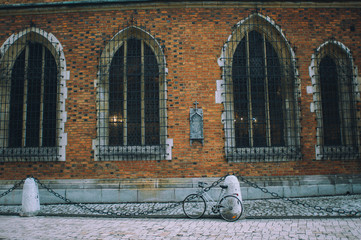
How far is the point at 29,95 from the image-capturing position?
9.11m

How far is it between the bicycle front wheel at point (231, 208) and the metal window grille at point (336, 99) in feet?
13.7

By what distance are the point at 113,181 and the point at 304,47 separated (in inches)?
290

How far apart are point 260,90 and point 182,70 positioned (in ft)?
8.53

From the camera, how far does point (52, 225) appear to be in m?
6.08

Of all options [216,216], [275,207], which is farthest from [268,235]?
[275,207]

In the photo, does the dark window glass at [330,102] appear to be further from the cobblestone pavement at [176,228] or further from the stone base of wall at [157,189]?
the cobblestone pavement at [176,228]

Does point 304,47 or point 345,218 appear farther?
point 304,47

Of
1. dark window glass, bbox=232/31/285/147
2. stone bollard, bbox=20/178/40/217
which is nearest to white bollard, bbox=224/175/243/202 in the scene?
dark window glass, bbox=232/31/285/147

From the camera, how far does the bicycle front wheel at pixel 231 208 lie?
621 cm

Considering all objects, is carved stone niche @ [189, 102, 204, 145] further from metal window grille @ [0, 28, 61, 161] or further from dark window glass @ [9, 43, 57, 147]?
dark window glass @ [9, 43, 57, 147]

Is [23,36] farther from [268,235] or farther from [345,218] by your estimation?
[345,218]

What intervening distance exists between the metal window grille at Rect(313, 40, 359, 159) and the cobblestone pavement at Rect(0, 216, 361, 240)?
11.0 ft

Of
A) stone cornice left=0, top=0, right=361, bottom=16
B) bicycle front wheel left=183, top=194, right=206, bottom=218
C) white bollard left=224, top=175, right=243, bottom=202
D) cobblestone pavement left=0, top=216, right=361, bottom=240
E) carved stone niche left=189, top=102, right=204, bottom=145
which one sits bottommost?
cobblestone pavement left=0, top=216, right=361, bottom=240

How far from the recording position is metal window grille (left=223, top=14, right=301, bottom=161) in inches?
346
